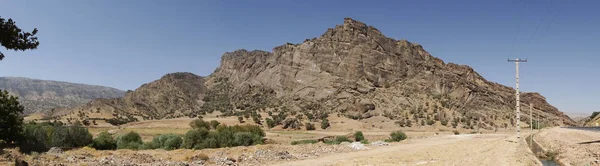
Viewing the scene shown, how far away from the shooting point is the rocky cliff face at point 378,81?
Result: 79.0 meters

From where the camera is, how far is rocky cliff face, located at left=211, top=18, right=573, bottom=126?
259 ft

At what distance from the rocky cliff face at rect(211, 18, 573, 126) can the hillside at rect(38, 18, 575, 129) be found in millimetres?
210

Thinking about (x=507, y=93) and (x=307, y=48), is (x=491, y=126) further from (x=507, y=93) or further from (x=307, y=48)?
(x=307, y=48)

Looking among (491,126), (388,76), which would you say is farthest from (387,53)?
(491,126)

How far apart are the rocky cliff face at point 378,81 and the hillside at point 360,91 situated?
21cm

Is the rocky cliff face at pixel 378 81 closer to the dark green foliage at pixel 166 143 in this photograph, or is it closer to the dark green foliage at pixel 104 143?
the dark green foliage at pixel 166 143

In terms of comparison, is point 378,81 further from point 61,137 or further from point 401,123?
point 61,137

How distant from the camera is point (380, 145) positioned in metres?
36.8

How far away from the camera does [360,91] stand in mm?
84375

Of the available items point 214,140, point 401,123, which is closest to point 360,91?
point 401,123

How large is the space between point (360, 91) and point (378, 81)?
6157mm

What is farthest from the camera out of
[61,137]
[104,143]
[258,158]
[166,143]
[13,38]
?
[104,143]

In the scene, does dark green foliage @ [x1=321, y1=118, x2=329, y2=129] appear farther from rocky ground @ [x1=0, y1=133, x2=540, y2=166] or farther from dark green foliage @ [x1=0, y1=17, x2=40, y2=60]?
dark green foliage @ [x1=0, y1=17, x2=40, y2=60]

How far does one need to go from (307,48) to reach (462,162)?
78297mm
